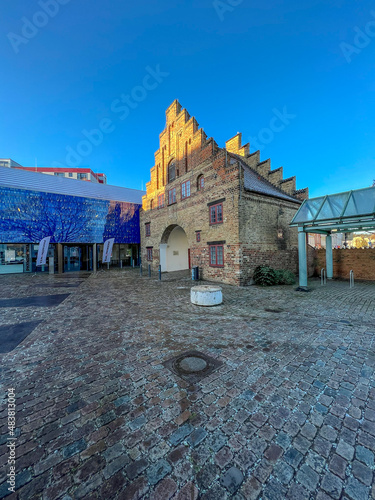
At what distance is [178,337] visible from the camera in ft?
16.0

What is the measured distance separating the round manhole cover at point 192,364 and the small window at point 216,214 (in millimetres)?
9809

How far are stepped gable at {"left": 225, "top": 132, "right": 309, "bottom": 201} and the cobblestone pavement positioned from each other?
538 inches

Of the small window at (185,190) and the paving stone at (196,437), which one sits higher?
the small window at (185,190)

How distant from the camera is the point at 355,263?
531 inches

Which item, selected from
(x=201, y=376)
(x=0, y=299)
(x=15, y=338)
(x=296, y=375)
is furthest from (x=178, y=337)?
(x=0, y=299)

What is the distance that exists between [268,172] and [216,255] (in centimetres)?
952

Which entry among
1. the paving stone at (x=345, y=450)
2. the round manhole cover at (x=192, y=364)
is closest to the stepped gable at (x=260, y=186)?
the round manhole cover at (x=192, y=364)

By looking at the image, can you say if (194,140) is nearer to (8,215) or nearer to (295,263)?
(295,263)

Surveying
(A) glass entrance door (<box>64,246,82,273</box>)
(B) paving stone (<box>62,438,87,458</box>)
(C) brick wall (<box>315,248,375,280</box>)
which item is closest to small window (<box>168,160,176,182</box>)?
(C) brick wall (<box>315,248,375,280</box>)

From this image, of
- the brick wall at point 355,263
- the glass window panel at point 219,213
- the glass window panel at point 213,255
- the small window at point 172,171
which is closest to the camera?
the glass window panel at point 219,213

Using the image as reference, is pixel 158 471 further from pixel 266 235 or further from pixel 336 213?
pixel 266 235

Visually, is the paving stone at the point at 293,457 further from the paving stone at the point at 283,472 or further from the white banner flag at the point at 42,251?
the white banner flag at the point at 42,251

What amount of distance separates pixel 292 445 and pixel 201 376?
150 cm

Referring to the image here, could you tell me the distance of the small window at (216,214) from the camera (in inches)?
501
